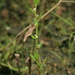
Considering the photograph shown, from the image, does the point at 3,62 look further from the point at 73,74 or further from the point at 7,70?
the point at 73,74

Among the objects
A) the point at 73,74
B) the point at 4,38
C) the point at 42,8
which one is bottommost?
the point at 73,74

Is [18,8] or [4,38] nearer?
[4,38]

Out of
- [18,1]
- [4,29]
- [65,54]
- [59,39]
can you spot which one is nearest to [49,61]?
[65,54]

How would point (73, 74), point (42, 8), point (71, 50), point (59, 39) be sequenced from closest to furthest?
point (73, 74), point (71, 50), point (59, 39), point (42, 8)

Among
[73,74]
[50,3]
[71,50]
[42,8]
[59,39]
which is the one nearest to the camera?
[73,74]

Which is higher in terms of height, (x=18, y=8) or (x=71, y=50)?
(x=18, y=8)

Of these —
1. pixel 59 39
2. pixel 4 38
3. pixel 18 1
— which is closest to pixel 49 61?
pixel 59 39
